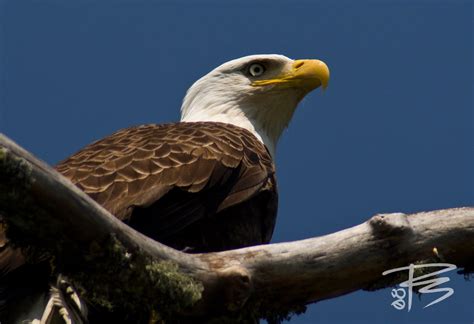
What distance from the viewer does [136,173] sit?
6637 millimetres

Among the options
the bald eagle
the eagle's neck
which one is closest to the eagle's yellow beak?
the eagle's neck

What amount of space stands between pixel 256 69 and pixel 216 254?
360cm

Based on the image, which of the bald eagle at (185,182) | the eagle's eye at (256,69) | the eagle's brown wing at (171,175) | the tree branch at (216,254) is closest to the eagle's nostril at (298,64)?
the eagle's eye at (256,69)

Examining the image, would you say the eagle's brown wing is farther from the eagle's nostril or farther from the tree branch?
the eagle's nostril

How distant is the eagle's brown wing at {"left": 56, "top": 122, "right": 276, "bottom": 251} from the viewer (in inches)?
253

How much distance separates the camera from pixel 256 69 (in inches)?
347

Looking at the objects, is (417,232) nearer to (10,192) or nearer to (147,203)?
(147,203)

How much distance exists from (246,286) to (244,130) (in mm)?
2748

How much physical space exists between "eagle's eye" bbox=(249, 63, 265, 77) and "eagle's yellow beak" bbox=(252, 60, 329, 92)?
7 cm

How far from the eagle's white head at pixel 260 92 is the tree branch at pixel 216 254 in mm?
2877

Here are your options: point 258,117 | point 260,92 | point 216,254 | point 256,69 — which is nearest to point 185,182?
point 216,254

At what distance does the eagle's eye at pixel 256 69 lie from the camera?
8.80 m

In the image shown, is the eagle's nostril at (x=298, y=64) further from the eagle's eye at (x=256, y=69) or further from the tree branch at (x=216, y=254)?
the tree branch at (x=216, y=254)

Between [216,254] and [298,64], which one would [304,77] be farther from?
[216,254]
